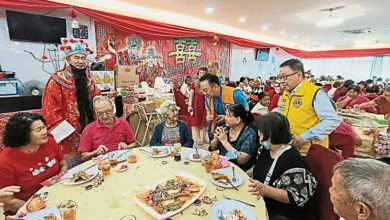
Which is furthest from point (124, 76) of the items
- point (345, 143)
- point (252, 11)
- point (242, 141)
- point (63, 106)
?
point (345, 143)

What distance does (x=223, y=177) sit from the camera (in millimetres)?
1420

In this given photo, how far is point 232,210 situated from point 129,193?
2.28 feet

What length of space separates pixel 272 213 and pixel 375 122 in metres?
2.88

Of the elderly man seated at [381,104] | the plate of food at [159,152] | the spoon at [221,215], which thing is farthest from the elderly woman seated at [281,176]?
the elderly man seated at [381,104]

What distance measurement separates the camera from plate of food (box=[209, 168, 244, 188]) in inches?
52.5

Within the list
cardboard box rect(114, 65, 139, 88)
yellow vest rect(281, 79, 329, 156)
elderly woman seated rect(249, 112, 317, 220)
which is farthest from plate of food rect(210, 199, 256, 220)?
cardboard box rect(114, 65, 139, 88)

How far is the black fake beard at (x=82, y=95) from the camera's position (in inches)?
95.0

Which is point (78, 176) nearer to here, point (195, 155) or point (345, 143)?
point (195, 155)

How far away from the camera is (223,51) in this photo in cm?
805

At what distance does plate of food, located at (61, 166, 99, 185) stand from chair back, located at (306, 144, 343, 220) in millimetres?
1649

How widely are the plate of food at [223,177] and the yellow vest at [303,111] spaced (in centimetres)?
83

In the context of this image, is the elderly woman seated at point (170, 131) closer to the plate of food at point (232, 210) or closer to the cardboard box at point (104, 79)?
the plate of food at point (232, 210)

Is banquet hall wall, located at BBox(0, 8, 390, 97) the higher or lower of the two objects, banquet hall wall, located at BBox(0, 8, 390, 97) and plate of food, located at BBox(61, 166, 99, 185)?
the higher

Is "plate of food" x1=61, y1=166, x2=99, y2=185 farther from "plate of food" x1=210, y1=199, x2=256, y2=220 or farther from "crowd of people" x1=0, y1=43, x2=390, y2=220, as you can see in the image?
"plate of food" x1=210, y1=199, x2=256, y2=220
